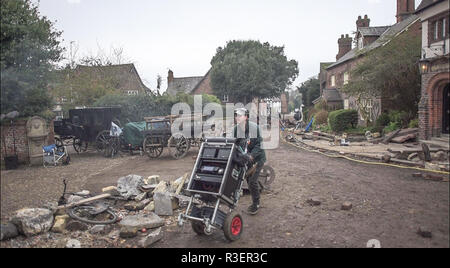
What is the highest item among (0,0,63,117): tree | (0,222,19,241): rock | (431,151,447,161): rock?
(0,0,63,117): tree

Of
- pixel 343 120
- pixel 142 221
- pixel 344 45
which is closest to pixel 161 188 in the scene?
pixel 142 221

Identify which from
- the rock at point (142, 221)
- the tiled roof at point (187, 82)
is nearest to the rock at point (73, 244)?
the rock at point (142, 221)

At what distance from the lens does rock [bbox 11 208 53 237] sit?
16.1 feet

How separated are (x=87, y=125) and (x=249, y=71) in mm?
31126

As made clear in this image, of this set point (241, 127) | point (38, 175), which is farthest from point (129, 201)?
point (241, 127)

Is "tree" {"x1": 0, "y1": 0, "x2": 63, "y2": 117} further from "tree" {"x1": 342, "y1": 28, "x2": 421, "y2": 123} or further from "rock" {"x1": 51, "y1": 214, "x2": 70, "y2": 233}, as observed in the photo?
"tree" {"x1": 342, "y1": 28, "x2": 421, "y2": 123}

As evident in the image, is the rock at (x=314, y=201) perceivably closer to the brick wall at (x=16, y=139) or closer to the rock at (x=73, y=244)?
the rock at (x=73, y=244)

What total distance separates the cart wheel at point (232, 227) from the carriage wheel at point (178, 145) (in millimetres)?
7762

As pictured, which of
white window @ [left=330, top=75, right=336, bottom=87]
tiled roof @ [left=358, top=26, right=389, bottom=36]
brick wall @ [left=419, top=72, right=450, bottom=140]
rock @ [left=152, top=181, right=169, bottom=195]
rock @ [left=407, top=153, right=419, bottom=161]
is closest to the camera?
rock @ [left=152, top=181, right=169, bottom=195]

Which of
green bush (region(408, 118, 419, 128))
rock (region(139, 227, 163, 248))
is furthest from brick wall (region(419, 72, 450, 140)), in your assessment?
rock (region(139, 227, 163, 248))

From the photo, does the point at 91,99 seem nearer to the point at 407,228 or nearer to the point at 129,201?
the point at 129,201

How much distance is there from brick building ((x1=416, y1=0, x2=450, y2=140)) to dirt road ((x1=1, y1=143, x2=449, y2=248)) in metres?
4.26

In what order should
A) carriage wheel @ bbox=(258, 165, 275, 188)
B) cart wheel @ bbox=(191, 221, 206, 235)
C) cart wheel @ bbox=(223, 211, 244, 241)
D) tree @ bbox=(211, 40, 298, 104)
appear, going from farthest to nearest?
1. tree @ bbox=(211, 40, 298, 104)
2. carriage wheel @ bbox=(258, 165, 275, 188)
3. cart wheel @ bbox=(191, 221, 206, 235)
4. cart wheel @ bbox=(223, 211, 244, 241)

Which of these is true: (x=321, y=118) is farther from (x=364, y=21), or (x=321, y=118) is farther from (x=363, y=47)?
(x=364, y=21)
